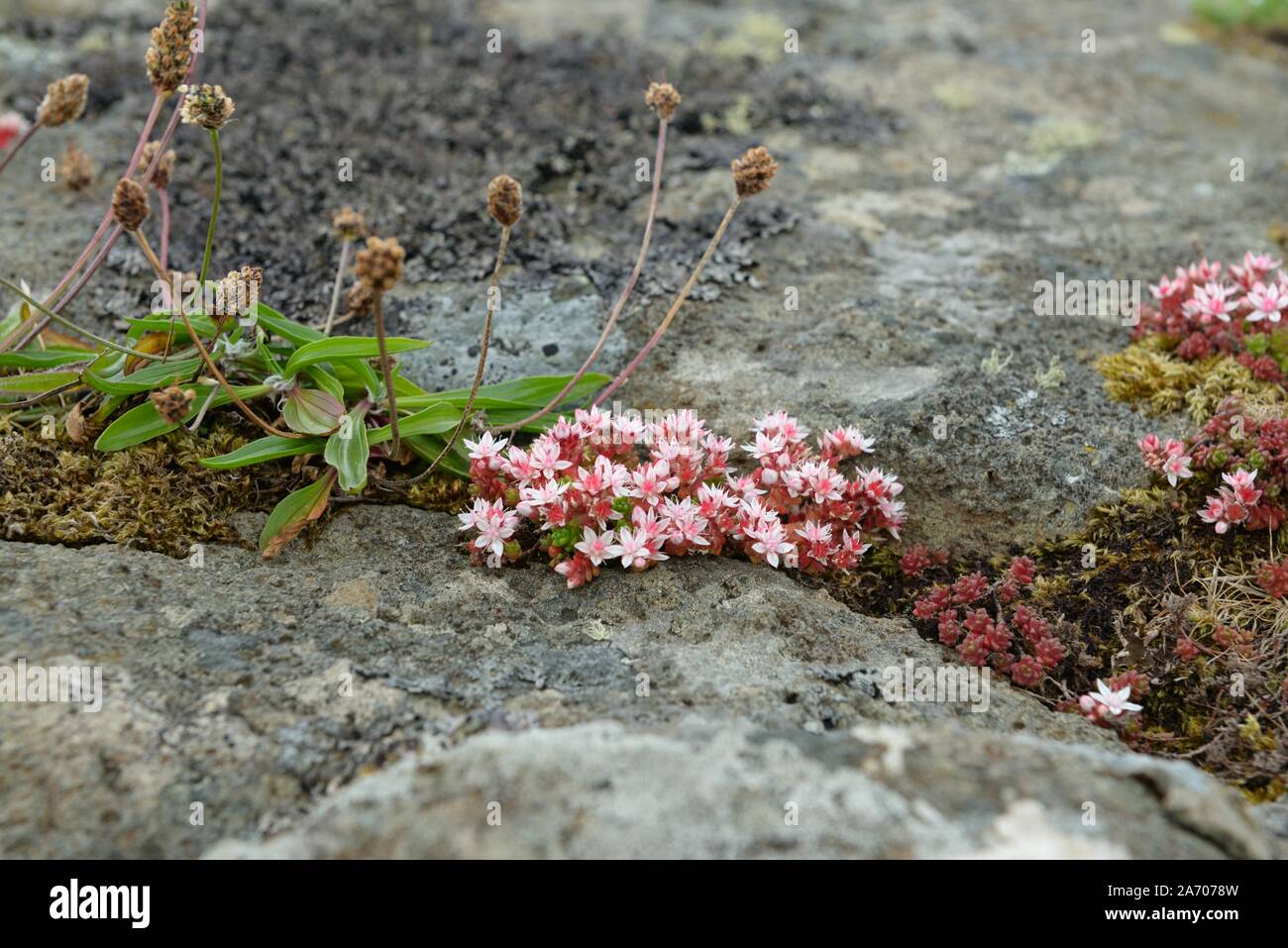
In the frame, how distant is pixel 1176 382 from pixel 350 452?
12.8ft

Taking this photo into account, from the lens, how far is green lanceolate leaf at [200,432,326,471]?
160 inches

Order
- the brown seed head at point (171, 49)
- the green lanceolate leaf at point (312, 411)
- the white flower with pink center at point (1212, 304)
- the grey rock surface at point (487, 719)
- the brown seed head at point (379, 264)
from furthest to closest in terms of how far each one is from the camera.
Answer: the white flower with pink center at point (1212, 304) → the green lanceolate leaf at point (312, 411) → the brown seed head at point (171, 49) → the brown seed head at point (379, 264) → the grey rock surface at point (487, 719)

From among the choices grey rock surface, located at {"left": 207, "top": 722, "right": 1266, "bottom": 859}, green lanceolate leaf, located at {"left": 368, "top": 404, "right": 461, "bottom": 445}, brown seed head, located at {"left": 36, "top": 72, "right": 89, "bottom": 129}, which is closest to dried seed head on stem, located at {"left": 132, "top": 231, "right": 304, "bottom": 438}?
green lanceolate leaf, located at {"left": 368, "top": 404, "right": 461, "bottom": 445}

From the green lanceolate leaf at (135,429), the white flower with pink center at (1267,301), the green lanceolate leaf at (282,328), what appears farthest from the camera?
the white flower with pink center at (1267,301)

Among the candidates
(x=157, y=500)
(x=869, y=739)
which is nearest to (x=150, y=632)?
(x=157, y=500)

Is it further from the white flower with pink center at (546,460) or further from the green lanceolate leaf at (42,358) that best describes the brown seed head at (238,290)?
the white flower with pink center at (546,460)

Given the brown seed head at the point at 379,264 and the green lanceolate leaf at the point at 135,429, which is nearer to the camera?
the brown seed head at the point at 379,264

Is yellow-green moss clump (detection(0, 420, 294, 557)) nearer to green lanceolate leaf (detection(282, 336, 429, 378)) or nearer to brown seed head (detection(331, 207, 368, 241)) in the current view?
green lanceolate leaf (detection(282, 336, 429, 378))

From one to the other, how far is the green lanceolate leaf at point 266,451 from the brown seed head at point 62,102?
5.42 ft

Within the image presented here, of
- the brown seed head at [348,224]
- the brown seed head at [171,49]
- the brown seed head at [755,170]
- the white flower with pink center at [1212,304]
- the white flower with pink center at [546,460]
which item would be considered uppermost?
the brown seed head at [171,49]

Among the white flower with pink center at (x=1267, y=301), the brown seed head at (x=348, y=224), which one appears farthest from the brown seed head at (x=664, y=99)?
the white flower with pink center at (x=1267, y=301)

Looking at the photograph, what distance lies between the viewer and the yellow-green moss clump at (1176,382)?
480cm

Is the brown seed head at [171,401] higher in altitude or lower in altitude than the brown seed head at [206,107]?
lower

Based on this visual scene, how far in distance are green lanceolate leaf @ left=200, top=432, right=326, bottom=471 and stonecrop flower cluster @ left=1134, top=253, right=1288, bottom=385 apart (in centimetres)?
423
